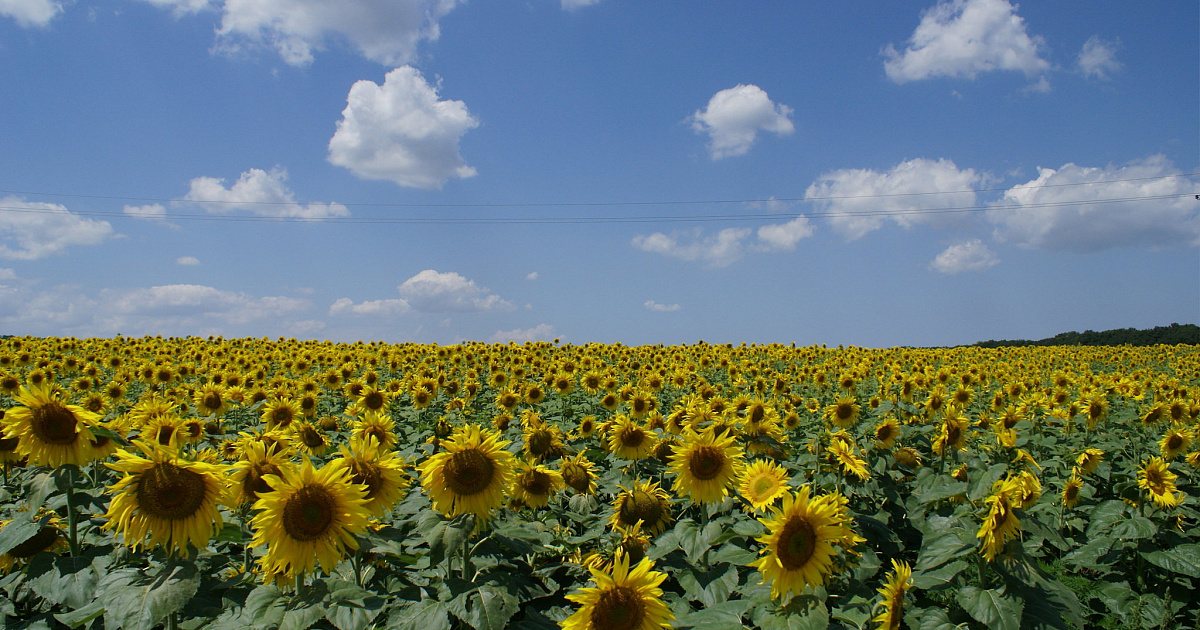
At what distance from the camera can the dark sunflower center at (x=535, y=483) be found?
13.9 feet

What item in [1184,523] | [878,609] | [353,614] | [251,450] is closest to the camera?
[353,614]

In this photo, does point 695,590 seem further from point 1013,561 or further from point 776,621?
point 1013,561

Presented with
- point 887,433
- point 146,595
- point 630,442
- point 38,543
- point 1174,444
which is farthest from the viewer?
point 1174,444

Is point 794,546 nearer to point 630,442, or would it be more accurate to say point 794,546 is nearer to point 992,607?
point 992,607

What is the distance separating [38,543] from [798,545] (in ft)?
16.4

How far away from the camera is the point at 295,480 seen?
3025mm

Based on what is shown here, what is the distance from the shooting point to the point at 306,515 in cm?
300

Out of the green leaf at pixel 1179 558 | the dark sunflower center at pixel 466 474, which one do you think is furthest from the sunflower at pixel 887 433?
the dark sunflower center at pixel 466 474

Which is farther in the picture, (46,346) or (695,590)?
(46,346)

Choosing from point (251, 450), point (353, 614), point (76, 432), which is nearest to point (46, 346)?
point (76, 432)

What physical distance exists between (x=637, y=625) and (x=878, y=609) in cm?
127

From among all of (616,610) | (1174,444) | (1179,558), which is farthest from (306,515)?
(1174,444)

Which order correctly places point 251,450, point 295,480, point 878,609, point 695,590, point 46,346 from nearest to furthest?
point 295,480 < point 878,609 < point 251,450 < point 695,590 < point 46,346

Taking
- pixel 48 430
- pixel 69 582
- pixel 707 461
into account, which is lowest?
pixel 69 582
